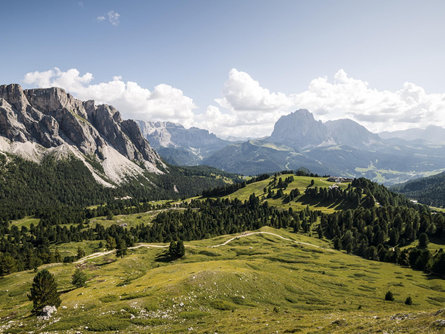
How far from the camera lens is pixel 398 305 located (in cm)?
6712

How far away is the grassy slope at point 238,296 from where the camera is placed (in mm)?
43906

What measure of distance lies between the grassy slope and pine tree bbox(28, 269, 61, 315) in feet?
7.44

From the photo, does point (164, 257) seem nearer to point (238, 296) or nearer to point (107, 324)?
point (238, 296)

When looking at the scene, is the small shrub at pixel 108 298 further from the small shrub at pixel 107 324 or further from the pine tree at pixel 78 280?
the pine tree at pixel 78 280

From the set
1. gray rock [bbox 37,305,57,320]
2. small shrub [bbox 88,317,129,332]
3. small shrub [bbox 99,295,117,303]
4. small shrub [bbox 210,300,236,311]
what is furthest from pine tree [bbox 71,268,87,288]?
small shrub [bbox 210,300,236,311]

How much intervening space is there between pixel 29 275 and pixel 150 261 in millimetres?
45091

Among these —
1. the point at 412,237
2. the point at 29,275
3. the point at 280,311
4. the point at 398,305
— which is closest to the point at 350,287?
the point at 398,305

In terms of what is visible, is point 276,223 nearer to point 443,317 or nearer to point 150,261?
point 150,261

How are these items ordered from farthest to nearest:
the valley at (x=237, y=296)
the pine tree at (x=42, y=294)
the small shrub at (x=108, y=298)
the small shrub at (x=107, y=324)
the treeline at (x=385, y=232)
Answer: the treeline at (x=385, y=232), the small shrub at (x=108, y=298), the pine tree at (x=42, y=294), the valley at (x=237, y=296), the small shrub at (x=107, y=324)

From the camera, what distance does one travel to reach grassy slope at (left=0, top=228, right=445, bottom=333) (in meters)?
43.9

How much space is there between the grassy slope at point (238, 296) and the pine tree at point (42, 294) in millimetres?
2269

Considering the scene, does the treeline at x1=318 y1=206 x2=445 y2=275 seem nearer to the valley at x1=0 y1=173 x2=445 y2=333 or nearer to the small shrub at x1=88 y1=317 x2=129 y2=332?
the valley at x1=0 y1=173 x2=445 y2=333

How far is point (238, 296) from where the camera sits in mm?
62312

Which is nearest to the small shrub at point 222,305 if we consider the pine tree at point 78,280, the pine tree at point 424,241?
the pine tree at point 78,280
